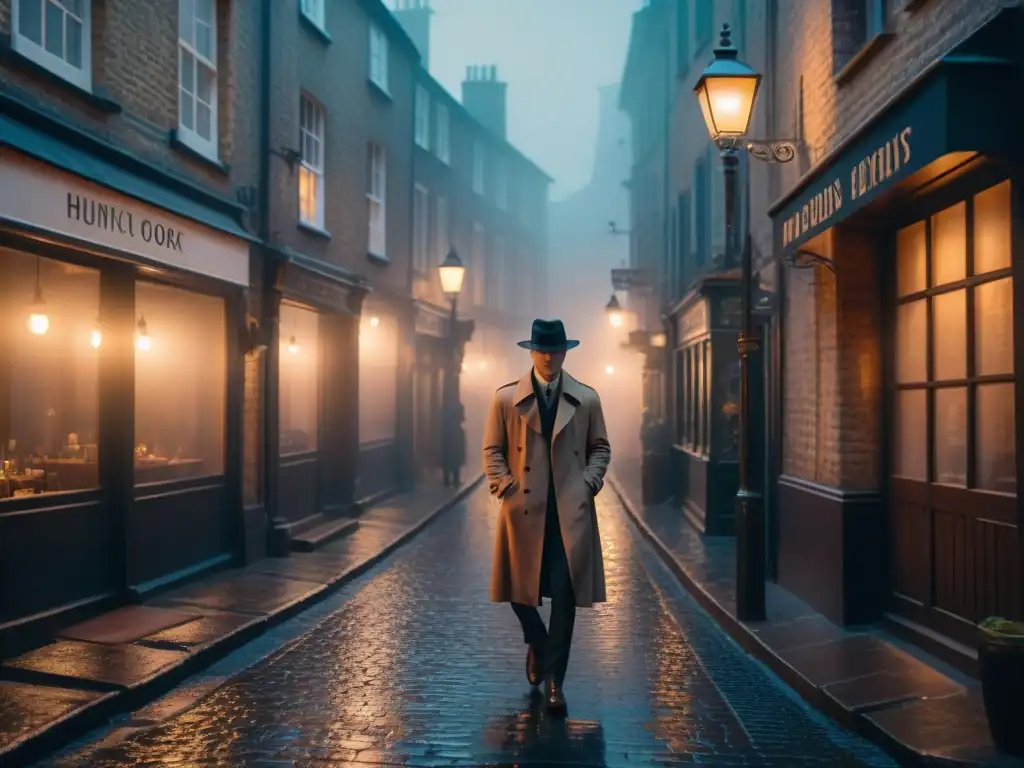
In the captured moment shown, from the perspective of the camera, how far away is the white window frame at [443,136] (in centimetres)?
2642

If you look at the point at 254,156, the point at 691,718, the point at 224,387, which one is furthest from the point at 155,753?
the point at 254,156

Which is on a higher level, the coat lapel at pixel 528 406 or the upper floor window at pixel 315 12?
the upper floor window at pixel 315 12

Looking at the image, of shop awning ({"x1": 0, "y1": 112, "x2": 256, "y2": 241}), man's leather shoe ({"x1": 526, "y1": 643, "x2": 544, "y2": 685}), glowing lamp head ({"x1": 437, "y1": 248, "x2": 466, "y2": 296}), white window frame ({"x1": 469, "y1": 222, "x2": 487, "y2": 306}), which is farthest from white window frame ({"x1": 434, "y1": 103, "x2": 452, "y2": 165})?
man's leather shoe ({"x1": 526, "y1": 643, "x2": 544, "y2": 685})

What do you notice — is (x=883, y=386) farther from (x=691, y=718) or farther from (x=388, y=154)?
(x=388, y=154)

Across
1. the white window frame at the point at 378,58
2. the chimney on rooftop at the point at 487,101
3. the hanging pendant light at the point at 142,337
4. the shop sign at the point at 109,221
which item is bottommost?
the hanging pendant light at the point at 142,337

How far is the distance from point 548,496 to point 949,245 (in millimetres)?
3325

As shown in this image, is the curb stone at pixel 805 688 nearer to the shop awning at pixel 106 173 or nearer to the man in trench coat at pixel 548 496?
the man in trench coat at pixel 548 496

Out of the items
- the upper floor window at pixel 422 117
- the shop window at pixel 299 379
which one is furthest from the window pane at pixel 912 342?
the upper floor window at pixel 422 117

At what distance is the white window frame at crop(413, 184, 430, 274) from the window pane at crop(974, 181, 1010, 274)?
16646 millimetres

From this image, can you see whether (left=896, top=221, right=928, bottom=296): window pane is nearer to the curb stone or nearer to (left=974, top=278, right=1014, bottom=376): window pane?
(left=974, top=278, right=1014, bottom=376): window pane

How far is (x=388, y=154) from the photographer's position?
755 inches

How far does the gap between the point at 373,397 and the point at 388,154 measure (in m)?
4.24

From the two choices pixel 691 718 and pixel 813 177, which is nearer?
pixel 691 718

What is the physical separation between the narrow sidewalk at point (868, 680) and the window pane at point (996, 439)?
1207 mm
